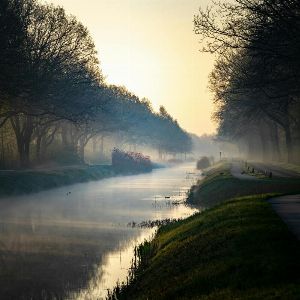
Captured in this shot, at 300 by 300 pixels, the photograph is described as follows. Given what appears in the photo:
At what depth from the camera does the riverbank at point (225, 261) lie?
413 inches

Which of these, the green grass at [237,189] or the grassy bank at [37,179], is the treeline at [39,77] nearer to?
the grassy bank at [37,179]

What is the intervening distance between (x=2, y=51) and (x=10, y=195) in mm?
15756

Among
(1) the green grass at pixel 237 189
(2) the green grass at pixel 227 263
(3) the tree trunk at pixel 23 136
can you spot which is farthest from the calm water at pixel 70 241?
(3) the tree trunk at pixel 23 136

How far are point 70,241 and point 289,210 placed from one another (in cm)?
948

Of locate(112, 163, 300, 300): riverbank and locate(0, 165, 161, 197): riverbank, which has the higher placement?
locate(0, 165, 161, 197): riverbank

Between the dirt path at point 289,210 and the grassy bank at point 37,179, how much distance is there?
27.5 meters

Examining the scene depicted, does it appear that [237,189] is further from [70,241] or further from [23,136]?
[23,136]

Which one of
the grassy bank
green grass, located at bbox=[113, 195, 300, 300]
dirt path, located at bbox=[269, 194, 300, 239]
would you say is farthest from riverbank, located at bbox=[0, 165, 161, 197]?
→ green grass, located at bbox=[113, 195, 300, 300]

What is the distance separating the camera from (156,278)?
1378 cm

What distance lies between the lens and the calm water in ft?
53.6

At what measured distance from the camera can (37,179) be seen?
174 feet

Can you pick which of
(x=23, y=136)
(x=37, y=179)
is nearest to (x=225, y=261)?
(x=37, y=179)

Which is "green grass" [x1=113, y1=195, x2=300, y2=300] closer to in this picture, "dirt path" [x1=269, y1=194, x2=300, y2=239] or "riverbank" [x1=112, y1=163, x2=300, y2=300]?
"riverbank" [x1=112, y1=163, x2=300, y2=300]

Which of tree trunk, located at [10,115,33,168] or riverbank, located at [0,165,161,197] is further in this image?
tree trunk, located at [10,115,33,168]
